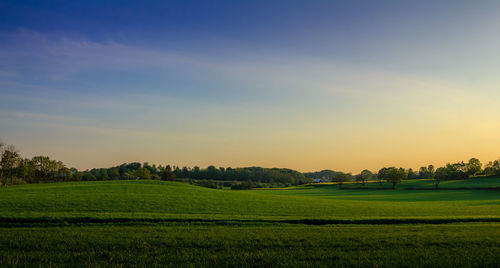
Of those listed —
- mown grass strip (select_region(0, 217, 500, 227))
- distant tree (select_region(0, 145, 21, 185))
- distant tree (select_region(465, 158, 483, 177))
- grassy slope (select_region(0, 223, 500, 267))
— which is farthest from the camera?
distant tree (select_region(465, 158, 483, 177))

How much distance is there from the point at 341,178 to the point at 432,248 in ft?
367

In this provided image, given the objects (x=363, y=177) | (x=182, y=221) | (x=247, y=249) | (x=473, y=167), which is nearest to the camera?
(x=247, y=249)

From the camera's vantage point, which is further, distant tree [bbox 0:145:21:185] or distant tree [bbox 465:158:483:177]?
distant tree [bbox 465:158:483:177]

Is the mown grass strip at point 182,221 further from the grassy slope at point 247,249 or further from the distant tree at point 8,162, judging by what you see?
the distant tree at point 8,162

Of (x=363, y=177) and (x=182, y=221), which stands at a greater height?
(x=182, y=221)

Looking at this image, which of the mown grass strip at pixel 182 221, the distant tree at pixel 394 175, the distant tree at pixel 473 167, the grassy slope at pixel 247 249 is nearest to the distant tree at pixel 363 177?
the distant tree at pixel 394 175

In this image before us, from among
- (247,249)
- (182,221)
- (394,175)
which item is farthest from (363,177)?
(247,249)

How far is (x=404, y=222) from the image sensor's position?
80.9 ft

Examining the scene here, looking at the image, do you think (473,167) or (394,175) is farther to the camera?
(473,167)

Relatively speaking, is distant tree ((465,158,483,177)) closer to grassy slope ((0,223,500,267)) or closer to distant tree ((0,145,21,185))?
grassy slope ((0,223,500,267))

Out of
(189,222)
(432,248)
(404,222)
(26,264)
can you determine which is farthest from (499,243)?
(26,264)

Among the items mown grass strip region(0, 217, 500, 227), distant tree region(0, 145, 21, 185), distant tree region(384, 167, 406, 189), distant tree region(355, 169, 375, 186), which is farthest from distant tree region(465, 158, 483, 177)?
distant tree region(0, 145, 21, 185)

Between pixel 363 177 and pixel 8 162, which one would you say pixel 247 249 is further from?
pixel 363 177

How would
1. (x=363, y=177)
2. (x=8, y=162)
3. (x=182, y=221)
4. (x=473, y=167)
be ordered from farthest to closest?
1. (x=363, y=177)
2. (x=473, y=167)
3. (x=8, y=162)
4. (x=182, y=221)
